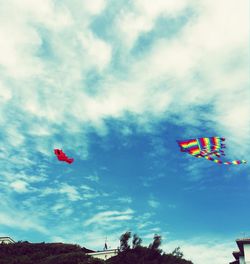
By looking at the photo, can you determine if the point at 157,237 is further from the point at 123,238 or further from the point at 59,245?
the point at 59,245

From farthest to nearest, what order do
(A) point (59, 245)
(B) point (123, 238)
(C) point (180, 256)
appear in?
(A) point (59, 245) → (C) point (180, 256) → (B) point (123, 238)

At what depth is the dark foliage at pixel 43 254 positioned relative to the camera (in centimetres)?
4256

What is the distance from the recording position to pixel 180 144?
2608 cm

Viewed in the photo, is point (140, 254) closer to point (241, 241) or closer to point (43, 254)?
point (241, 241)

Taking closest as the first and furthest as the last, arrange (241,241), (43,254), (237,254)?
1. (241,241)
2. (237,254)
3. (43,254)

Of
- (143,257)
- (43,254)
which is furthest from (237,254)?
(43,254)

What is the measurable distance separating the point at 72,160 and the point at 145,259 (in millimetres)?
21041

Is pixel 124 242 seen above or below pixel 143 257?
above

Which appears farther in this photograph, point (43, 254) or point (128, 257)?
point (43, 254)

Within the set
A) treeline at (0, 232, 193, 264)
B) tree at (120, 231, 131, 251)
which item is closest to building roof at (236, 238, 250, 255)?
treeline at (0, 232, 193, 264)

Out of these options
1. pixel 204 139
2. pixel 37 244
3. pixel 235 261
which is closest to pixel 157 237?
pixel 235 261

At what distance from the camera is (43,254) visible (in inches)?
2058

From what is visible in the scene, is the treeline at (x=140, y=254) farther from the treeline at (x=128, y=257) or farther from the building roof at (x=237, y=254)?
the building roof at (x=237, y=254)

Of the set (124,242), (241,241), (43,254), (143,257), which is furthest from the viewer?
(43,254)
